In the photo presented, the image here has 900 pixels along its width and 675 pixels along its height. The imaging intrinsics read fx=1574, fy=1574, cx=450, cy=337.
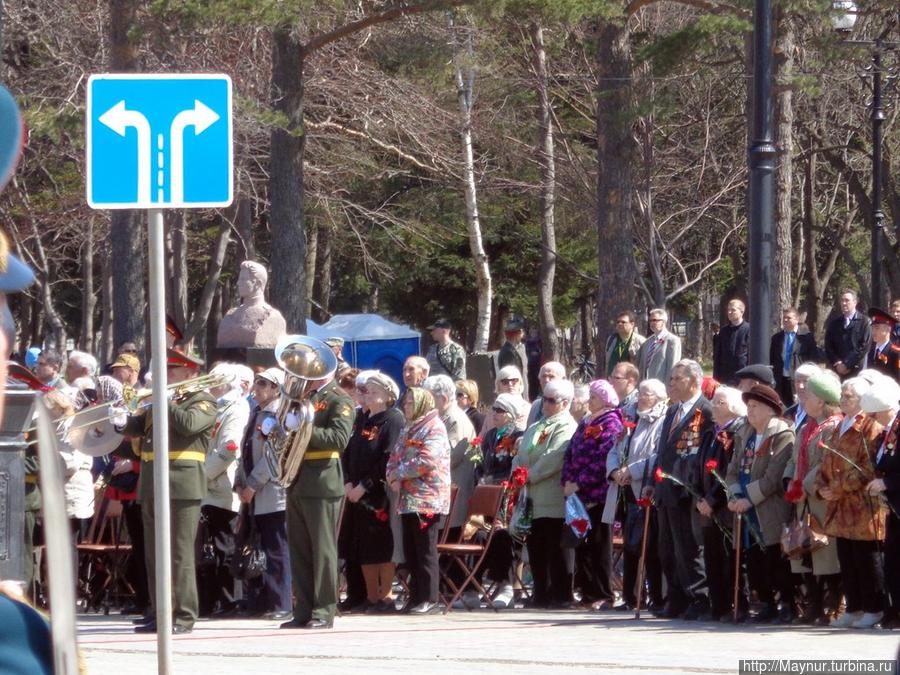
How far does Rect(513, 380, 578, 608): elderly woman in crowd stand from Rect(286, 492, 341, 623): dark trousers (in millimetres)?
2145

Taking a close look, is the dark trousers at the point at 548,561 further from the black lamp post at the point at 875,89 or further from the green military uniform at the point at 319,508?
the black lamp post at the point at 875,89

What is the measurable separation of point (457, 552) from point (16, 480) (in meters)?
5.17

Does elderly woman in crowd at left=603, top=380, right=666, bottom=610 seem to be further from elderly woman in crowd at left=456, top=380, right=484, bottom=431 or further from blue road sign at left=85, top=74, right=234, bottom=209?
blue road sign at left=85, top=74, right=234, bottom=209

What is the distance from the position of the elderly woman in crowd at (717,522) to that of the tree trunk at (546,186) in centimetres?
1797

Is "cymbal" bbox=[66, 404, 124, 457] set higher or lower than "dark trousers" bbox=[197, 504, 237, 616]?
higher

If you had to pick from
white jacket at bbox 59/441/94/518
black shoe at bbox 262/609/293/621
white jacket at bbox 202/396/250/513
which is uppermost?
white jacket at bbox 202/396/250/513

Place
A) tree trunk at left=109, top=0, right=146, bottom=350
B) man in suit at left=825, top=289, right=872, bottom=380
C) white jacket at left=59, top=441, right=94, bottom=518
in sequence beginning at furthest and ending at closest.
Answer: tree trunk at left=109, top=0, right=146, bottom=350 < man in suit at left=825, top=289, right=872, bottom=380 < white jacket at left=59, top=441, right=94, bottom=518

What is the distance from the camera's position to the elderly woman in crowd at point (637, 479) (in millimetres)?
12086

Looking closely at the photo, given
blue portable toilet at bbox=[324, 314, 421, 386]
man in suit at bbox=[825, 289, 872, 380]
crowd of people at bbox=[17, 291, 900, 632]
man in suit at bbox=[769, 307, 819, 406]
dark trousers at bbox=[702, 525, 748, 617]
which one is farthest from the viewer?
blue portable toilet at bbox=[324, 314, 421, 386]

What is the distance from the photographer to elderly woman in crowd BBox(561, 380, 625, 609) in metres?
12.4

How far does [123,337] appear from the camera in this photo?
21438 mm

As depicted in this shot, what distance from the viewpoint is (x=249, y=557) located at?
12.3 metres

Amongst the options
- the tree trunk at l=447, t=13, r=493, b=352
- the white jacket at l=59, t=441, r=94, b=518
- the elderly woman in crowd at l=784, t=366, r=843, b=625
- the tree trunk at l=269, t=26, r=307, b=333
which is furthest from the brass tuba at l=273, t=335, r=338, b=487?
the tree trunk at l=447, t=13, r=493, b=352

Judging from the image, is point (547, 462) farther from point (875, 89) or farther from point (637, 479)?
point (875, 89)
